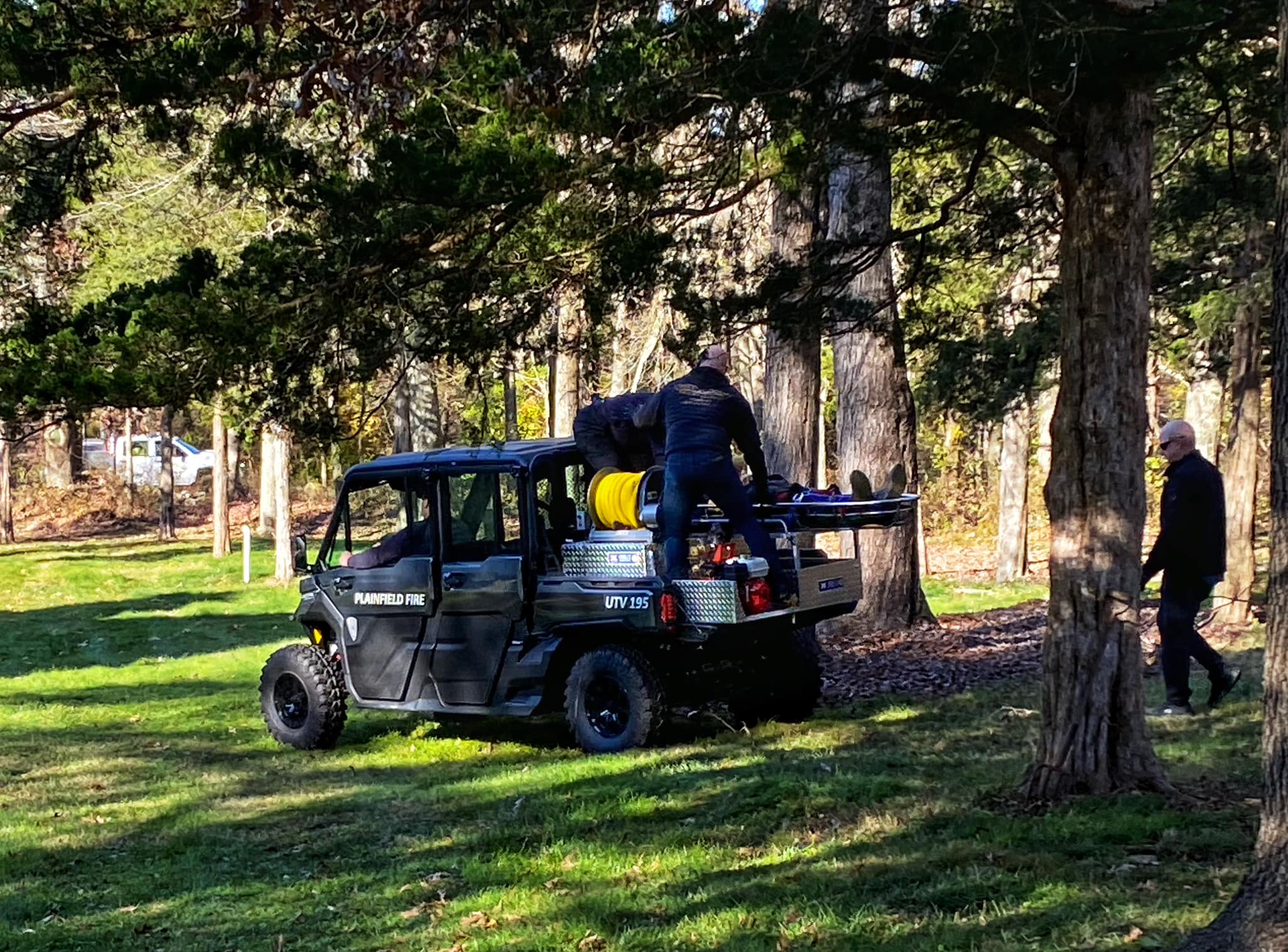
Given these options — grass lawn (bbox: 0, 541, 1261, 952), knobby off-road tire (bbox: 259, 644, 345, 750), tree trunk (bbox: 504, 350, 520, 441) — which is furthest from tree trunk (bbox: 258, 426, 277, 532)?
grass lawn (bbox: 0, 541, 1261, 952)

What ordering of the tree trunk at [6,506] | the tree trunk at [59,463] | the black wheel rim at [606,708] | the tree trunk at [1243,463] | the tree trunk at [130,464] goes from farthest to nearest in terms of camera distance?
the tree trunk at [59,463], the tree trunk at [130,464], the tree trunk at [6,506], the tree trunk at [1243,463], the black wheel rim at [606,708]

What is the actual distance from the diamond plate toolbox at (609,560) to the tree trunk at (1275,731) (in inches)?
226

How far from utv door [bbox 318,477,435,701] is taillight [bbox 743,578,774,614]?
264 centimetres

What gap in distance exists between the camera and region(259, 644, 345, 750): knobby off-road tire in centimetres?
1142

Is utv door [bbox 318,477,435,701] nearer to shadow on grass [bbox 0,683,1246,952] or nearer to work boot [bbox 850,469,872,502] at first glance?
shadow on grass [bbox 0,683,1246,952]

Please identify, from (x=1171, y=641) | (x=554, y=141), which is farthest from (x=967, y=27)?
(x=1171, y=641)

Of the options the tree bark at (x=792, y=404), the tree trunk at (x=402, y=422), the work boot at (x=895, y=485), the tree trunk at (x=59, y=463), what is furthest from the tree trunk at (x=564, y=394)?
the tree trunk at (x=59, y=463)

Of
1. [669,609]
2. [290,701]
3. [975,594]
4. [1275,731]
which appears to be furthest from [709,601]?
[975,594]

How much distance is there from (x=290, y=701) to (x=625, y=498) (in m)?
3.60

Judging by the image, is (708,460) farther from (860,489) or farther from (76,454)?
(76,454)

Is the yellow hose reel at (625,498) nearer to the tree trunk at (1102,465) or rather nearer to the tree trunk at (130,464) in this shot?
the tree trunk at (1102,465)

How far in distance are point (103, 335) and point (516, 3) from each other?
2.71 m

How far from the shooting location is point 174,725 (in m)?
13.4

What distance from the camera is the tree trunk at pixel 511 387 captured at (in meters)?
9.31
